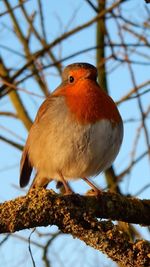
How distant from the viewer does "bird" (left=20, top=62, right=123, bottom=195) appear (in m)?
4.31

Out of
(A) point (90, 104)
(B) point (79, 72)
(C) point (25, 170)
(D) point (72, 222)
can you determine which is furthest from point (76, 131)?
(D) point (72, 222)

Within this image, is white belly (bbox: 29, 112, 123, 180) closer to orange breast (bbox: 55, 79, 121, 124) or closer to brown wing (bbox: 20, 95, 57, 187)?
orange breast (bbox: 55, 79, 121, 124)

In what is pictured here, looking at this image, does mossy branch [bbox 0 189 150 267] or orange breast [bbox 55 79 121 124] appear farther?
orange breast [bbox 55 79 121 124]

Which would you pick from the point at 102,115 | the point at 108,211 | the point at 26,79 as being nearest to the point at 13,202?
the point at 108,211

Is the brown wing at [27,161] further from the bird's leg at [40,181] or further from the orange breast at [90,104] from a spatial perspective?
the orange breast at [90,104]

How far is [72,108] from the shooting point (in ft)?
14.7

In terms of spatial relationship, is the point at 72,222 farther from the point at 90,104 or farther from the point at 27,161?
the point at 27,161

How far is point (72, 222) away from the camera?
2.88 m

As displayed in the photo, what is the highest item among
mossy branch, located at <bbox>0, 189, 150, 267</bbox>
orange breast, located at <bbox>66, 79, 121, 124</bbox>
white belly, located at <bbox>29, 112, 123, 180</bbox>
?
orange breast, located at <bbox>66, 79, 121, 124</bbox>

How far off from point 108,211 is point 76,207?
0.35m

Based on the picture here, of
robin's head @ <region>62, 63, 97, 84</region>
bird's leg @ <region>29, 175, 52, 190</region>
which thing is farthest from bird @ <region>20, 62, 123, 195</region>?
bird's leg @ <region>29, 175, 52, 190</region>

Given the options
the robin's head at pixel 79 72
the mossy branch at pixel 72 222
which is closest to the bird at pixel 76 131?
the robin's head at pixel 79 72

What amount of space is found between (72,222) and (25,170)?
2.17 m

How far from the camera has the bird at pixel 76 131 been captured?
14.1 feet
